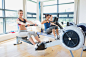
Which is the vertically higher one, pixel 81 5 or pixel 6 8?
pixel 81 5

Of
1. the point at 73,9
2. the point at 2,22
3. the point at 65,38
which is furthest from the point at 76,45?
the point at 73,9

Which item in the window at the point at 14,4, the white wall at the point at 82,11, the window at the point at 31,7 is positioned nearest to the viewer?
the window at the point at 14,4

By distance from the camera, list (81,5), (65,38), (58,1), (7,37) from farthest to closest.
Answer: (58,1), (81,5), (7,37), (65,38)

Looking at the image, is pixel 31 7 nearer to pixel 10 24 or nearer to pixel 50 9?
pixel 50 9

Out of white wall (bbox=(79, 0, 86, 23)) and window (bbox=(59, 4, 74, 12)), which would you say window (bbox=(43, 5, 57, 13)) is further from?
white wall (bbox=(79, 0, 86, 23))

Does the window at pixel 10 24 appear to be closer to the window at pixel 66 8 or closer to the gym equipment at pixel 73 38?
the window at pixel 66 8

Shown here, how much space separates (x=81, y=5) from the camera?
5004 millimetres

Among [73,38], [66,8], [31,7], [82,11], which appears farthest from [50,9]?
[73,38]

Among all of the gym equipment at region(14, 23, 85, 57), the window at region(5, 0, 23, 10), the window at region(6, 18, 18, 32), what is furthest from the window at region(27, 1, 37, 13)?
the gym equipment at region(14, 23, 85, 57)

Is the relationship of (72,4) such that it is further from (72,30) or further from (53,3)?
(72,30)

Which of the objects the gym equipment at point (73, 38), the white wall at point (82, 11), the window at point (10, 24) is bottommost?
the gym equipment at point (73, 38)

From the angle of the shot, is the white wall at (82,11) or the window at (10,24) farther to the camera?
the white wall at (82,11)

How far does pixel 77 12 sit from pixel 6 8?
12.8 ft

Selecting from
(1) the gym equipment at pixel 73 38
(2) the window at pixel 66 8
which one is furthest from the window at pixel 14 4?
(1) the gym equipment at pixel 73 38
